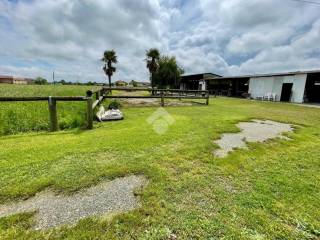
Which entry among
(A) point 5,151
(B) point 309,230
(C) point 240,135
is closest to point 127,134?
(A) point 5,151

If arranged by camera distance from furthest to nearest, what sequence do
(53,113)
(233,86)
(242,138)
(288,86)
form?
(233,86) < (288,86) < (53,113) < (242,138)

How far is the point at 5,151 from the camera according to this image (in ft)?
10.9

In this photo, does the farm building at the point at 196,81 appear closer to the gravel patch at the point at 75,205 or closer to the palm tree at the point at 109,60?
the palm tree at the point at 109,60

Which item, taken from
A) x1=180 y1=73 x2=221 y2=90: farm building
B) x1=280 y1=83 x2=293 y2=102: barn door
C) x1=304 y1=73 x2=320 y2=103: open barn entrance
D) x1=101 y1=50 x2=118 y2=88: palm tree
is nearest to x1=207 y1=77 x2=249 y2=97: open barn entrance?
x1=180 y1=73 x2=221 y2=90: farm building

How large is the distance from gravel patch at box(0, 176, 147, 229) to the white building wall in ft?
70.4

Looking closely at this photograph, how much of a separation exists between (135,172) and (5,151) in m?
2.39

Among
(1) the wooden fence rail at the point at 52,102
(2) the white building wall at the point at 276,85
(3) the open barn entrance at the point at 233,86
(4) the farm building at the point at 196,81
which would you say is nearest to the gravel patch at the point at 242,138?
(1) the wooden fence rail at the point at 52,102

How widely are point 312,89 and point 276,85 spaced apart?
149 inches

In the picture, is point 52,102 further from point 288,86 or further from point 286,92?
point 286,92

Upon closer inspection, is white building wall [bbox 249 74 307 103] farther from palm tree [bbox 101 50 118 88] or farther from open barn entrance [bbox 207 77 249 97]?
palm tree [bbox 101 50 118 88]

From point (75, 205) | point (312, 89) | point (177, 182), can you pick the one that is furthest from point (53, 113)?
point (312, 89)

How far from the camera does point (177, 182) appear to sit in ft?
8.34

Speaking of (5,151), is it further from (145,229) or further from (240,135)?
(240,135)

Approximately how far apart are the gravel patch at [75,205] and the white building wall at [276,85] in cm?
2145
